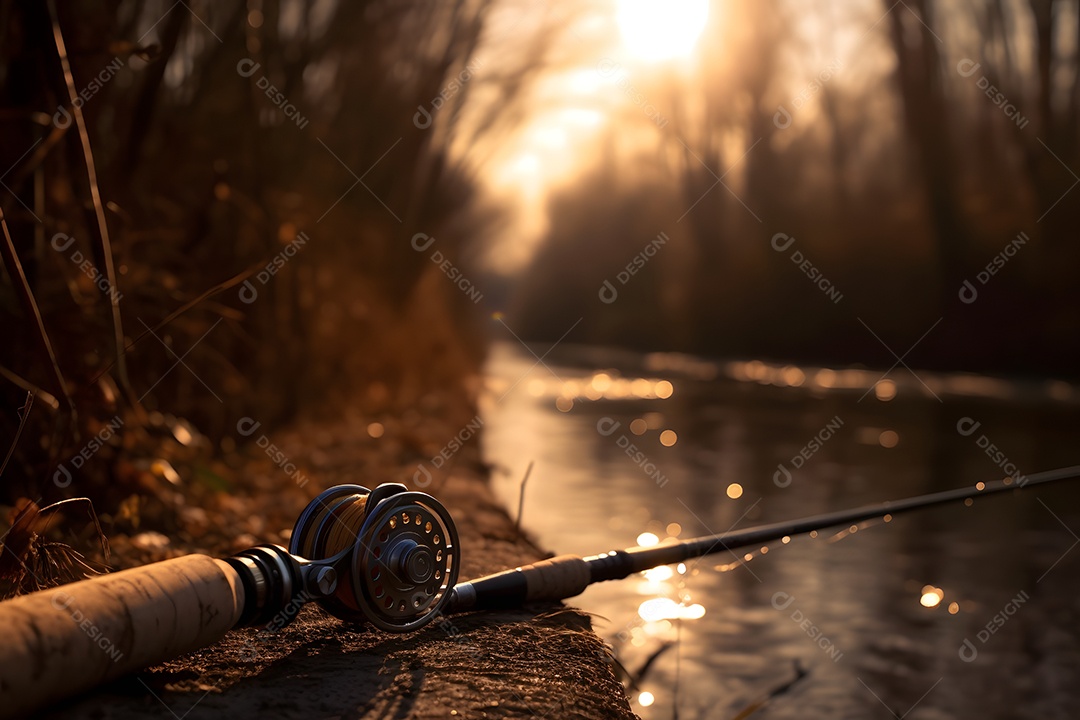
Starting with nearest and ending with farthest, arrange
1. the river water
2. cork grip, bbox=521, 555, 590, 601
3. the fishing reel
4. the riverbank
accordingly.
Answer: the riverbank, the fishing reel, cork grip, bbox=521, 555, 590, 601, the river water

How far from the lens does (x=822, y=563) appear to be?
5043 millimetres

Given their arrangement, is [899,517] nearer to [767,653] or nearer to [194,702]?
[767,653]

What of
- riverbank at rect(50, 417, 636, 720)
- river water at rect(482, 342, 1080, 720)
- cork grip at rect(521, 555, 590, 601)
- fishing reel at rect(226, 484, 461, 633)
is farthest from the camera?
river water at rect(482, 342, 1080, 720)

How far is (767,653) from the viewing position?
12.3 ft

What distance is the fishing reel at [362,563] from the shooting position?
2414 millimetres

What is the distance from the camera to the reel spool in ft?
8.16

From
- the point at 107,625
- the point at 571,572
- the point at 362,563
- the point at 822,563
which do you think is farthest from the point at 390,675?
the point at 822,563

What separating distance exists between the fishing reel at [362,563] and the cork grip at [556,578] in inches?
17.4

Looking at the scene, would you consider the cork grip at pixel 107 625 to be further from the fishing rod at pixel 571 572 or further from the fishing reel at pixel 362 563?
the fishing rod at pixel 571 572

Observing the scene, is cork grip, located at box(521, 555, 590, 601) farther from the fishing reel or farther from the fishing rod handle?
the fishing reel

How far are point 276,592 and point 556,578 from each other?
3.17 feet

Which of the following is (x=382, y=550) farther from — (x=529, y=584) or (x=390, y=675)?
(x=529, y=584)

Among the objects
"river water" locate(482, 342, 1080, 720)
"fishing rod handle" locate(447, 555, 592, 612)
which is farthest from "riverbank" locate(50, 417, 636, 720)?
"river water" locate(482, 342, 1080, 720)

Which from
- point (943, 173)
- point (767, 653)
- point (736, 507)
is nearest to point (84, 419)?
point (767, 653)
